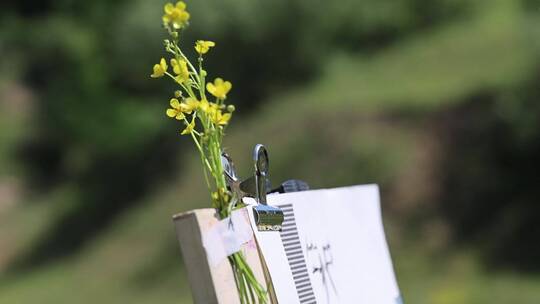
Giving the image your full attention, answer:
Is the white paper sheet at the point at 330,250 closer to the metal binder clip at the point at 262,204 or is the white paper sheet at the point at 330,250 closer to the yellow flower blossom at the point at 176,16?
the metal binder clip at the point at 262,204

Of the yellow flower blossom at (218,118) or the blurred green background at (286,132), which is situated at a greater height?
the blurred green background at (286,132)

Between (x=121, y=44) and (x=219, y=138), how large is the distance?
7626mm

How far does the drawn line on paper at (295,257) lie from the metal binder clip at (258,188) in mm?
51

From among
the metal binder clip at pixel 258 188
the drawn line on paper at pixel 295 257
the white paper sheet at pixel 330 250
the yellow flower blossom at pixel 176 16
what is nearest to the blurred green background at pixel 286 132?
the white paper sheet at pixel 330 250

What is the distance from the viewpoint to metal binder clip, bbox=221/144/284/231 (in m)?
0.91

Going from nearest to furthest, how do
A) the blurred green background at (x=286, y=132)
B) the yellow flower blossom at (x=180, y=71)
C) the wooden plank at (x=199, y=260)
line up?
the wooden plank at (x=199, y=260) < the yellow flower blossom at (x=180, y=71) < the blurred green background at (x=286, y=132)

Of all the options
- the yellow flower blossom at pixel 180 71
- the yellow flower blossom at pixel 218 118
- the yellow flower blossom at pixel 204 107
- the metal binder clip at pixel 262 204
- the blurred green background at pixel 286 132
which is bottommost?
the metal binder clip at pixel 262 204

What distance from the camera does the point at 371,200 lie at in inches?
54.7

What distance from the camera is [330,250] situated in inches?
44.6

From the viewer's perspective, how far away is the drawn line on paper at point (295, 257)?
99cm

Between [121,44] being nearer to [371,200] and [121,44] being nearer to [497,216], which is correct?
[497,216]

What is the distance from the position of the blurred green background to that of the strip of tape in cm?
401

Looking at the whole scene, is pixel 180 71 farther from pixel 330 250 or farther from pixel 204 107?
pixel 330 250

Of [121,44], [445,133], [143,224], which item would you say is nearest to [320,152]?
[445,133]
